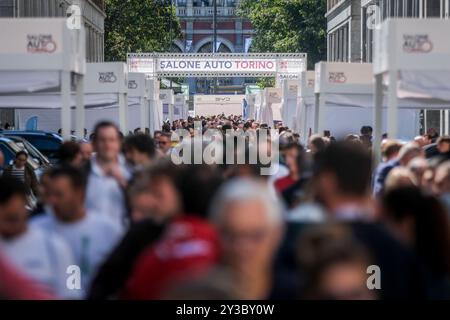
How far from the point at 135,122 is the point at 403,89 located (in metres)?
22.6

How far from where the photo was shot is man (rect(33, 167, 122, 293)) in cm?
814

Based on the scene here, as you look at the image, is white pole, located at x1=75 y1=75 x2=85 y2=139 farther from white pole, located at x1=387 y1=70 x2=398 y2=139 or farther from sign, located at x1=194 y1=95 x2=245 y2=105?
sign, located at x1=194 y1=95 x2=245 y2=105

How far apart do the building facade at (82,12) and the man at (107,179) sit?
39.2 metres

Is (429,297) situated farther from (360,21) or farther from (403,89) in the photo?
(360,21)

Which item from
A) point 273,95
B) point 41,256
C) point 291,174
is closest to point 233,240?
point 41,256

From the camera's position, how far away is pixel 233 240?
221 inches

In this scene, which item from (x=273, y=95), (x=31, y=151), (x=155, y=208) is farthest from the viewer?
(x=273, y=95)

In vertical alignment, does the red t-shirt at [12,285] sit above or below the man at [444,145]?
below

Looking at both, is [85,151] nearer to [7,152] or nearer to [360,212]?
[360,212]

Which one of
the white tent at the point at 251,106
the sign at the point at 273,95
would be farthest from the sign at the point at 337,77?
the white tent at the point at 251,106

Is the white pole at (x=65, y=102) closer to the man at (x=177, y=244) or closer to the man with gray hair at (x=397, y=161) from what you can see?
the man with gray hair at (x=397, y=161)

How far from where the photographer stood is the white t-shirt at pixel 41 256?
7.48m

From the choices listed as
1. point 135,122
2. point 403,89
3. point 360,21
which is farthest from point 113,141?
point 360,21

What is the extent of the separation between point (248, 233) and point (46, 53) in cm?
1136
